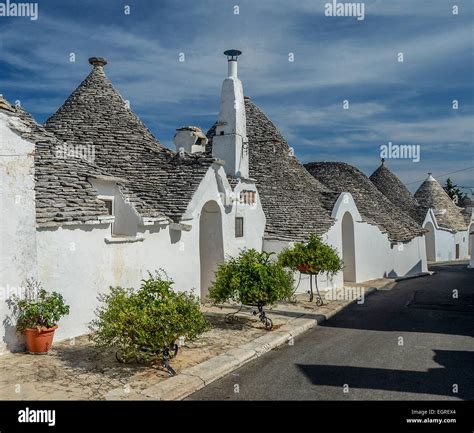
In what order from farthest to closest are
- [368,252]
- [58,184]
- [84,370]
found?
[368,252], [58,184], [84,370]

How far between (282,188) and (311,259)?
6.95 metres

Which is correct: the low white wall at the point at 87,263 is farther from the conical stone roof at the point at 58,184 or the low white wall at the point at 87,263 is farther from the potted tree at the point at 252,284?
the potted tree at the point at 252,284

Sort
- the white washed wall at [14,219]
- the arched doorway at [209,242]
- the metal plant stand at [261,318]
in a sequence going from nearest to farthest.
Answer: the white washed wall at [14,219]
the metal plant stand at [261,318]
the arched doorway at [209,242]

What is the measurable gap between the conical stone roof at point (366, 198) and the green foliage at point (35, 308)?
1870 centimetres

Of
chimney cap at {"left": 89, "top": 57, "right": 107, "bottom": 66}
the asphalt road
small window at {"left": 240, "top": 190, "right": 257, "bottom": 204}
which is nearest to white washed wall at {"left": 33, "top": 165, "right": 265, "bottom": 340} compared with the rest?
small window at {"left": 240, "top": 190, "right": 257, "bottom": 204}

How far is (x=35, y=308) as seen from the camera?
805 cm

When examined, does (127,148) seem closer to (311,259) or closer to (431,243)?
(311,259)

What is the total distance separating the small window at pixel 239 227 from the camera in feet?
50.4

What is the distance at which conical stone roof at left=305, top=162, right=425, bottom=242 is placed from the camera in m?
25.8

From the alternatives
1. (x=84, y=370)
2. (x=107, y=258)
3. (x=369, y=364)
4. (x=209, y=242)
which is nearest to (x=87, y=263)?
(x=107, y=258)

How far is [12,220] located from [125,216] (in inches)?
136

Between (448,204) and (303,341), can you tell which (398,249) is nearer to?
(303,341)

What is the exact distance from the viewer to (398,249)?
1031 inches

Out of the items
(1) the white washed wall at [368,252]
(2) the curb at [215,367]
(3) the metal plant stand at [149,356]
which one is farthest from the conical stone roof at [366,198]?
(3) the metal plant stand at [149,356]
